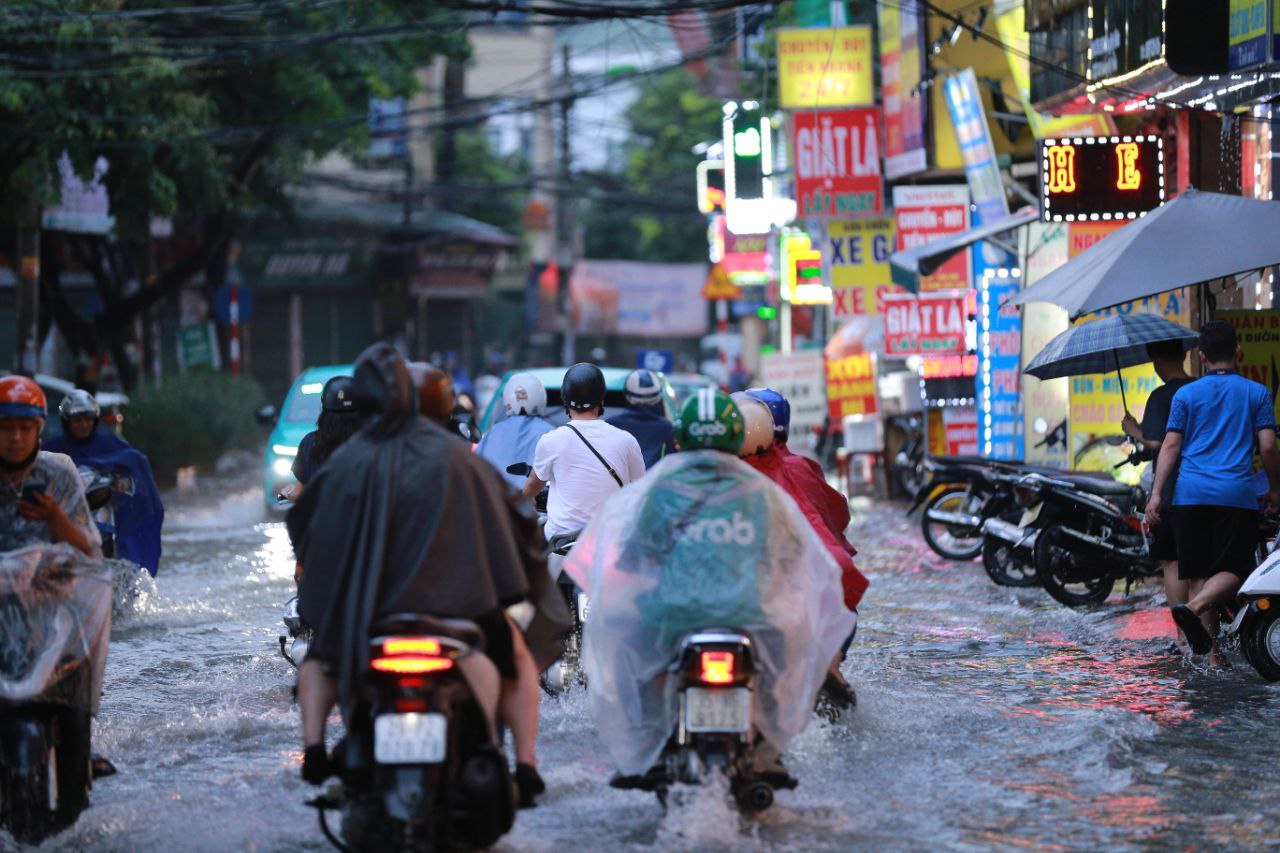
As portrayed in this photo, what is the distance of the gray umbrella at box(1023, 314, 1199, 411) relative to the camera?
12.2m

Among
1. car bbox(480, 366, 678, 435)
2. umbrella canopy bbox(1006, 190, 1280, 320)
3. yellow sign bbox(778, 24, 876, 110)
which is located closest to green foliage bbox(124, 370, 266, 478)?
yellow sign bbox(778, 24, 876, 110)

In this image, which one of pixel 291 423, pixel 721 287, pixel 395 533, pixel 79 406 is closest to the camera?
pixel 395 533

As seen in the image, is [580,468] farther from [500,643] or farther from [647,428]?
[500,643]

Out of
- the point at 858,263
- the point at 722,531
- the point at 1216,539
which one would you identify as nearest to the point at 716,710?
the point at 722,531

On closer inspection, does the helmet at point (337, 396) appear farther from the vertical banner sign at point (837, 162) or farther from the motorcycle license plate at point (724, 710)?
the vertical banner sign at point (837, 162)

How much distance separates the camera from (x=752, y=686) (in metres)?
6.02

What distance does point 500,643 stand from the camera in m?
5.77

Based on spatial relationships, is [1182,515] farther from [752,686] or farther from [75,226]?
[75,226]

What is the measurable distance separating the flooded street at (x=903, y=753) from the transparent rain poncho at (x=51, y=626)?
1.91 feet

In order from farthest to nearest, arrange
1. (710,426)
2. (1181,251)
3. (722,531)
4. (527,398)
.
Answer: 1. (1181,251)
2. (527,398)
3. (710,426)
4. (722,531)

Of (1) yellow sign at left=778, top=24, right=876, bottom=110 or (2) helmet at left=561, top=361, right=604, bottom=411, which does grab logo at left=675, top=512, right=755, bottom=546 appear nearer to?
(2) helmet at left=561, top=361, right=604, bottom=411

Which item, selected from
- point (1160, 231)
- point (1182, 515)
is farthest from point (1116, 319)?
point (1182, 515)

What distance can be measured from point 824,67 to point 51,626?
17649 mm

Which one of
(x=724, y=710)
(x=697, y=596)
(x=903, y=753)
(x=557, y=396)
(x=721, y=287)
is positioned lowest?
(x=903, y=753)
